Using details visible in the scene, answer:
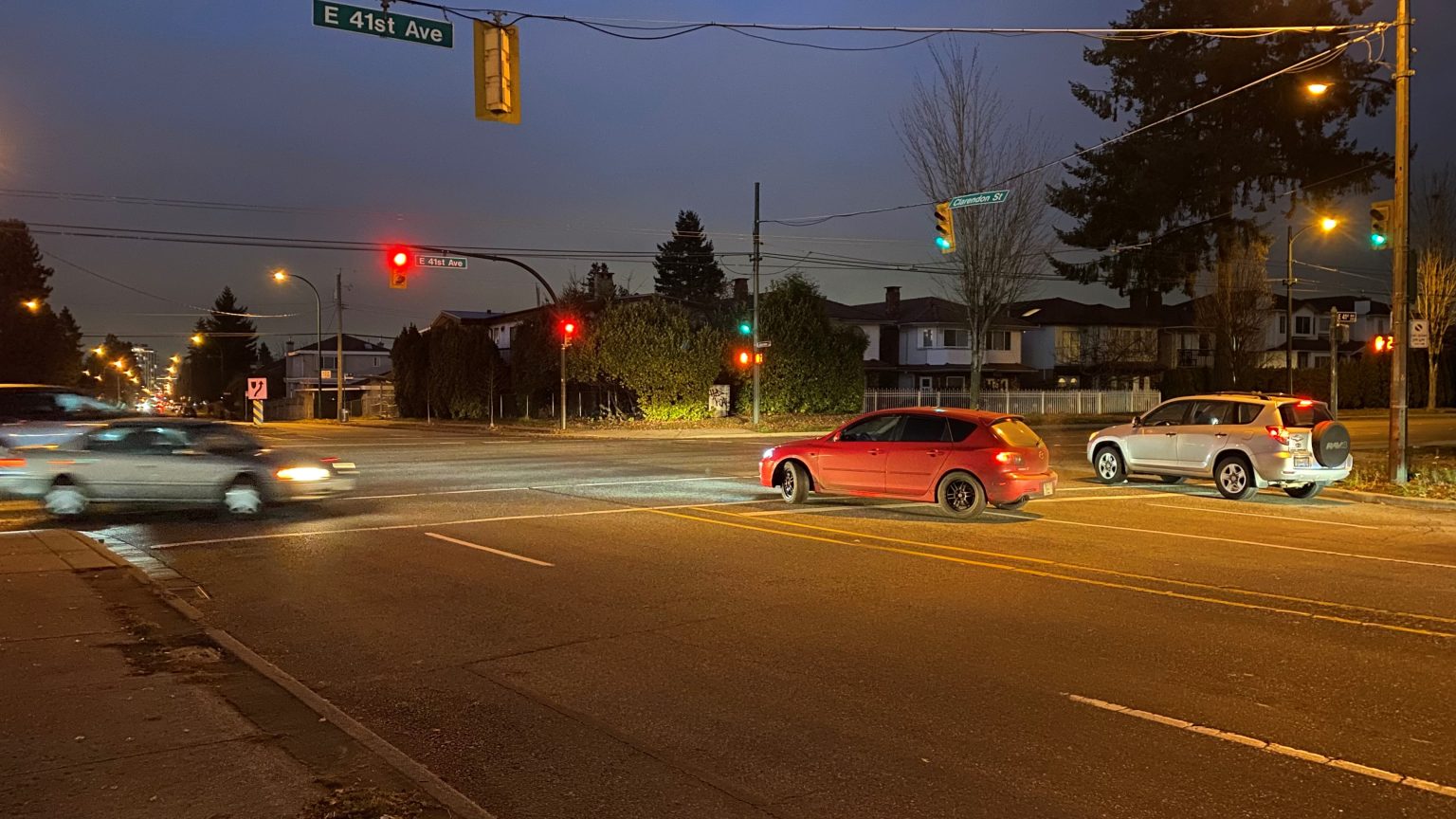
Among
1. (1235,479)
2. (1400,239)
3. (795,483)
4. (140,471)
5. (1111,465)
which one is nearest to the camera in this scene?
(140,471)

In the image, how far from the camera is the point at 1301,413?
16.1 metres

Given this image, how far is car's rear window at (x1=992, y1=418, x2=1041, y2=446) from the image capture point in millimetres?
13750

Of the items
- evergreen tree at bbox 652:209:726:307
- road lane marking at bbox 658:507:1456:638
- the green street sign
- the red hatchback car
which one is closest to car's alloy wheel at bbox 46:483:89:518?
the green street sign

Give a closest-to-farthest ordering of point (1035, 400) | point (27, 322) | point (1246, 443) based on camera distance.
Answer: point (1246, 443) < point (1035, 400) < point (27, 322)

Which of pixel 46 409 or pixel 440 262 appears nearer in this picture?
pixel 46 409

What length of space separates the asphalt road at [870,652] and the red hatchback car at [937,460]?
45 cm

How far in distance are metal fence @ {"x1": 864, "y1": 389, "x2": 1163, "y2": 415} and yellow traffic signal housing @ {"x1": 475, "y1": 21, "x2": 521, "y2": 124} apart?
127ft

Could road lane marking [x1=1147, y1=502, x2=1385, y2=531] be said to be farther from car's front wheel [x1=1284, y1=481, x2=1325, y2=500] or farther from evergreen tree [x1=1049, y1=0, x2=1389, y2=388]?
evergreen tree [x1=1049, y1=0, x2=1389, y2=388]

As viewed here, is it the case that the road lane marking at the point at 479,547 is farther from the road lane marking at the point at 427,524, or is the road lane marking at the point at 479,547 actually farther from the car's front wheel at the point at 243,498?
the car's front wheel at the point at 243,498

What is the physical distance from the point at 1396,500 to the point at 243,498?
57.6 ft

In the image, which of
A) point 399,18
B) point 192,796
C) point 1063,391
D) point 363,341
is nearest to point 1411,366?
point 1063,391

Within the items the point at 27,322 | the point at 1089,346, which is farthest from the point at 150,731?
the point at 27,322

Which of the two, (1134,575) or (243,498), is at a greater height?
(243,498)

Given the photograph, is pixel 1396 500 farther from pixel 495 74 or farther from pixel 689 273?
pixel 689 273
